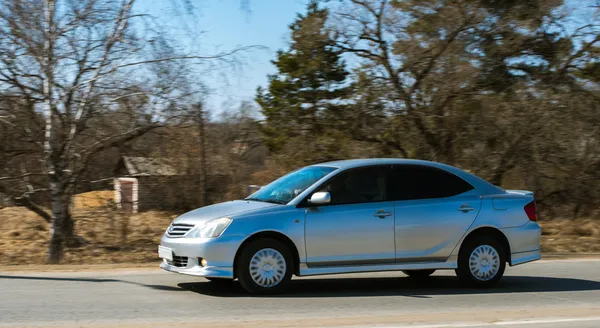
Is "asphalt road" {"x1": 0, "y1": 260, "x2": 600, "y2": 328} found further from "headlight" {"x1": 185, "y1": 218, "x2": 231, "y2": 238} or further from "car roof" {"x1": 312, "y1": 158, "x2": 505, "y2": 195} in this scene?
"car roof" {"x1": 312, "y1": 158, "x2": 505, "y2": 195}

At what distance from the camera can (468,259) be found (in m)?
9.61

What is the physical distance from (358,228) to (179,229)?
2229 mm

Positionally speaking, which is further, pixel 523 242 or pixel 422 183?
pixel 523 242

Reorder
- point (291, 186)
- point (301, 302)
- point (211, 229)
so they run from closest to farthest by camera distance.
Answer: point (301, 302), point (211, 229), point (291, 186)

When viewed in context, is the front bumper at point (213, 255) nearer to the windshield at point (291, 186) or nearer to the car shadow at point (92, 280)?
the car shadow at point (92, 280)

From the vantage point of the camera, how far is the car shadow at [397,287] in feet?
29.9

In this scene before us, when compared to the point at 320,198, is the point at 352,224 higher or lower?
lower

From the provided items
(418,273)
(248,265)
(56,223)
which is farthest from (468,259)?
(56,223)

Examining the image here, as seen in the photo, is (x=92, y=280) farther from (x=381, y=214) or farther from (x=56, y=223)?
(x=56, y=223)

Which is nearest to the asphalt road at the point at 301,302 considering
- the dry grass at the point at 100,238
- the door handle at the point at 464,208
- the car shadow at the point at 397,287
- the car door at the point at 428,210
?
the car shadow at the point at 397,287

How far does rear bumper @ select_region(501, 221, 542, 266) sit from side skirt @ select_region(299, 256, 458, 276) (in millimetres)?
856

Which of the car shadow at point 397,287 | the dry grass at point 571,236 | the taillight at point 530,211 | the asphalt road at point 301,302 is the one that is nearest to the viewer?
the asphalt road at point 301,302

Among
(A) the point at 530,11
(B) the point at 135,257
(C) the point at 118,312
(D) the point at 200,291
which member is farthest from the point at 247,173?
(C) the point at 118,312

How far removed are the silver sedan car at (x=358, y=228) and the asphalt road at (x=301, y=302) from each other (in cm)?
37
